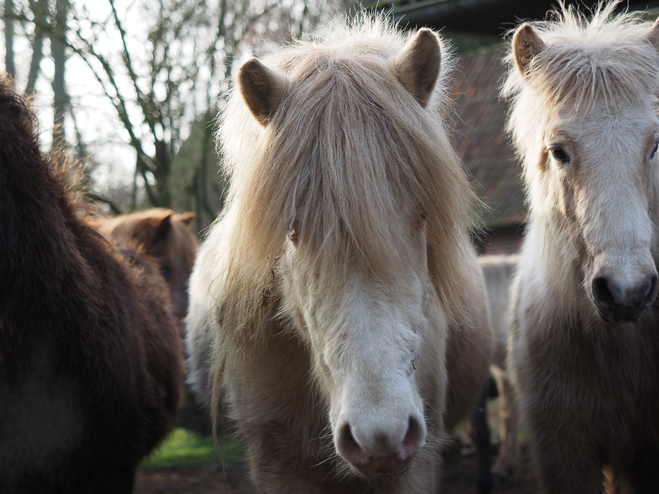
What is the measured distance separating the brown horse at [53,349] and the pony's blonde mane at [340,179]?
68 centimetres

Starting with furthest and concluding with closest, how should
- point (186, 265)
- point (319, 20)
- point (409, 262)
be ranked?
point (319, 20), point (186, 265), point (409, 262)

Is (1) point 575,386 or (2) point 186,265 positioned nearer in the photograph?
(1) point 575,386

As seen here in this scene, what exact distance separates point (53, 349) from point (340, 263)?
134 centimetres

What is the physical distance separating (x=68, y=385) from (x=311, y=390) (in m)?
1.00

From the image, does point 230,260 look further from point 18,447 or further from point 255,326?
point 18,447

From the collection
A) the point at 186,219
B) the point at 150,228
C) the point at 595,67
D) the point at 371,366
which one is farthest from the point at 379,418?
the point at 186,219

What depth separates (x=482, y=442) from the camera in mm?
4957

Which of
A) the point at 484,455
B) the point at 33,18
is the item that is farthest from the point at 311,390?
the point at 33,18

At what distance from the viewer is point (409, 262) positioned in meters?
1.86

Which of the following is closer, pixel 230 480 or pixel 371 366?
pixel 371 366

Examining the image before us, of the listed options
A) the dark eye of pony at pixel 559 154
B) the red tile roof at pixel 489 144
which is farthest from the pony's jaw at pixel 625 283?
the red tile roof at pixel 489 144

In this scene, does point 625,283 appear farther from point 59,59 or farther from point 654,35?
point 59,59

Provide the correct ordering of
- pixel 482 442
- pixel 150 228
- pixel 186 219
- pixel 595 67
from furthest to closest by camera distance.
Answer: pixel 186 219 → pixel 150 228 → pixel 482 442 → pixel 595 67

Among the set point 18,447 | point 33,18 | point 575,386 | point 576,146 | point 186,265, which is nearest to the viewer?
point 18,447
